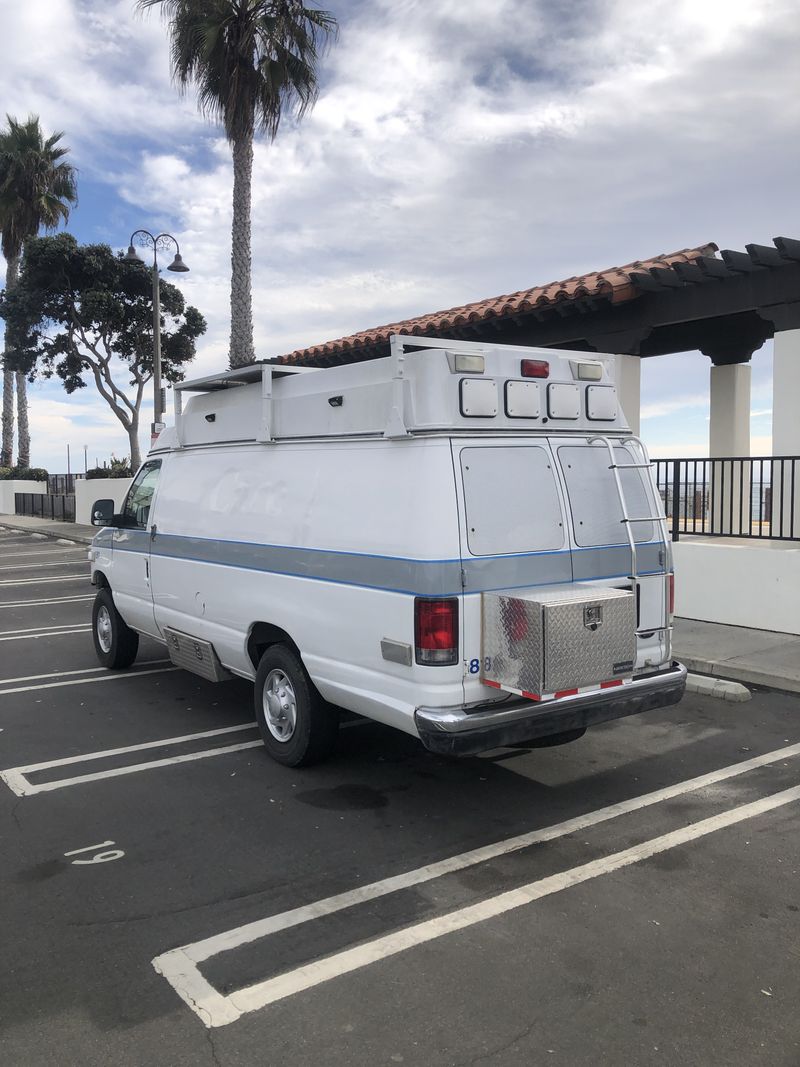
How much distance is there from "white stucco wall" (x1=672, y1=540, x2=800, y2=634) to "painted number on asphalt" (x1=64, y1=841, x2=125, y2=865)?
7453 mm

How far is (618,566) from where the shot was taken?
5.30 m

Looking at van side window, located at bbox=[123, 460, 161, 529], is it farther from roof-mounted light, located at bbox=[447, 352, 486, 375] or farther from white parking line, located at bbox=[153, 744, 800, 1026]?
white parking line, located at bbox=[153, 744, 800, 1026]

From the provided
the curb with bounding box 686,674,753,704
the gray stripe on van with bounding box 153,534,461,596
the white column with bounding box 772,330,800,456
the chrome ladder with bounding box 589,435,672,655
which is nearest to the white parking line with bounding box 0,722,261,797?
the gray stripe on van with bounding box 153,534,461,596

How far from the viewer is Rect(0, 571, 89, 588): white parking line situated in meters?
16.0

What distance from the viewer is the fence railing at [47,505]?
32906 mm

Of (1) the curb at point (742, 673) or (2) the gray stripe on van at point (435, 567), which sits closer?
(2) the gray stripe on van at point (435, 567)

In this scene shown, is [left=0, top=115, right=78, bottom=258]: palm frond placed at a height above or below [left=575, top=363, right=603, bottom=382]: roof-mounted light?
above

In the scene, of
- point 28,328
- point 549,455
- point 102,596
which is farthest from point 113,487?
point 549,455

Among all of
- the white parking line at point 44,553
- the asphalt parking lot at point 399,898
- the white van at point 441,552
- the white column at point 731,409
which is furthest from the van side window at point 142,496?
Result: the white parking line at point 44,553

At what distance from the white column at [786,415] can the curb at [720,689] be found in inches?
112

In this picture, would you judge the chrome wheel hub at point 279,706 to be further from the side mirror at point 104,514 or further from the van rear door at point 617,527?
the side mirror at point 104,514

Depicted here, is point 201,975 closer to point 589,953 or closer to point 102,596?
point 589,953

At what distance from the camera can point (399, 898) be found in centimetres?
394

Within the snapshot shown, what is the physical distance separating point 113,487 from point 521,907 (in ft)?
86.6
